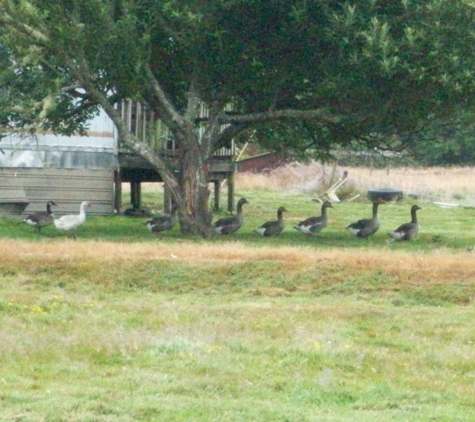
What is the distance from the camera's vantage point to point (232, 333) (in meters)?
12.0

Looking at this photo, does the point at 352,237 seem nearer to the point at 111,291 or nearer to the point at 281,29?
the point at 281,29

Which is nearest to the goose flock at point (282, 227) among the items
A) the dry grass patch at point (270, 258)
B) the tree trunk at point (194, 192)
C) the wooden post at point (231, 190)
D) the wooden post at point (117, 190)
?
the tree trunk at point (194, 192)

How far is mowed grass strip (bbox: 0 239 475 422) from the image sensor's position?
878 centimetres

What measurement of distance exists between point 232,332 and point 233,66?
11.3 metres

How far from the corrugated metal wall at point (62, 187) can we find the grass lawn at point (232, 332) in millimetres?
5915

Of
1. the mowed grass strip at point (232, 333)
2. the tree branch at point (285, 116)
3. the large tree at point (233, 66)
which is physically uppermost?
the large tree at point (233, 66)

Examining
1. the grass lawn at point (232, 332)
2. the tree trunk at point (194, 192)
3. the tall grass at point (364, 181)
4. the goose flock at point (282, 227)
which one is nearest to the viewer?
the grass lawn at point (232, 332)

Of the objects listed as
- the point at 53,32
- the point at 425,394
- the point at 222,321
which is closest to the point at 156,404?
the point at 425,394

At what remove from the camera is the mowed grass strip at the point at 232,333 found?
878 centimetres

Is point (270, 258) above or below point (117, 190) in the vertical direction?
below

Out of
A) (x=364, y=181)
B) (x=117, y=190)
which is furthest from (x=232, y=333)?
(x=364, y=181)

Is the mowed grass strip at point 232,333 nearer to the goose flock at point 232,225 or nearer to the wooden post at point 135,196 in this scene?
the goose flock at point 232,225

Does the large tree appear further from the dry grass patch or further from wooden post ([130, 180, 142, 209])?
wooden post ([130, 180, 142, 209])

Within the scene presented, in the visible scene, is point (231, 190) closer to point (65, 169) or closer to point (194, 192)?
point (65, 169)
